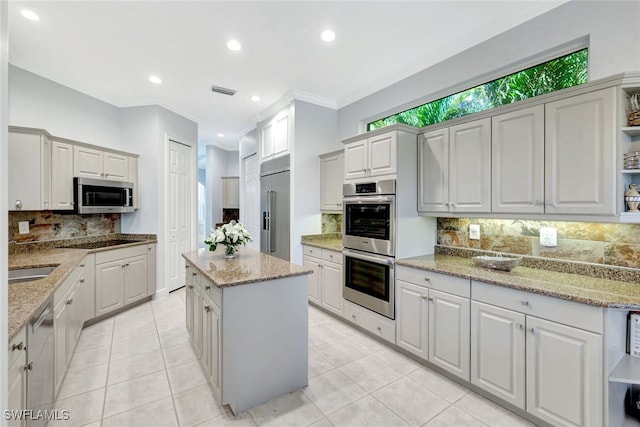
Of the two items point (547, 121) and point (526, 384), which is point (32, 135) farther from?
point (526, 384)

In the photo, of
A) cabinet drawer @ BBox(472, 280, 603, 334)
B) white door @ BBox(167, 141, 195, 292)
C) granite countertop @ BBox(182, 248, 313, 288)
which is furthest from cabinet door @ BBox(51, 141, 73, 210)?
cabinet drawer @ BBox(472, 280, 603, 334)

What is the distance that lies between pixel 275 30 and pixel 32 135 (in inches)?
106

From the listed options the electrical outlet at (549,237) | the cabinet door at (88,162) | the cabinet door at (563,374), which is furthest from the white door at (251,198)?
the cabinet door at (563,374)

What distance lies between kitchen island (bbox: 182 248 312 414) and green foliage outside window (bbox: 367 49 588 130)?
7.56ft

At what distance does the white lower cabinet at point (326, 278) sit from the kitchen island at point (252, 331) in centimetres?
126

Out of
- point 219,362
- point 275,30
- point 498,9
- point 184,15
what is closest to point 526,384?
point 219,362

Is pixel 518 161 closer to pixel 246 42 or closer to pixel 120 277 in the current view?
pixel 246 42

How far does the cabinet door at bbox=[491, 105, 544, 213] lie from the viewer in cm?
204

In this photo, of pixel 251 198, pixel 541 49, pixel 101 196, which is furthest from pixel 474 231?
pixel 101 196

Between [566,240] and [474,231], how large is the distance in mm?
684

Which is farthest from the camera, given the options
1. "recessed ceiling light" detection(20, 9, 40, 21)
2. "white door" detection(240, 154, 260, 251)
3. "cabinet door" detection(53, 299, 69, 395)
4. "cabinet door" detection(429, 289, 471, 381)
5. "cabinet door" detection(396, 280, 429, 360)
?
"white door" detection(240, 154, 260, 251)

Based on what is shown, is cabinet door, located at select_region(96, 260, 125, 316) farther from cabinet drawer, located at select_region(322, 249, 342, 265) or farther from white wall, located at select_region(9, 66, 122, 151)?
cabinet drawer, located at select_region(322, 249, 342, 265)

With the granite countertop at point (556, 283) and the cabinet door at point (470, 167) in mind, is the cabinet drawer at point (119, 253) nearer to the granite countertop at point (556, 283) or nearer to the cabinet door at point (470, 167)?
the granite countertop at point (556, 283)

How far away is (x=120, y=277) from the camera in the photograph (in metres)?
3.70
